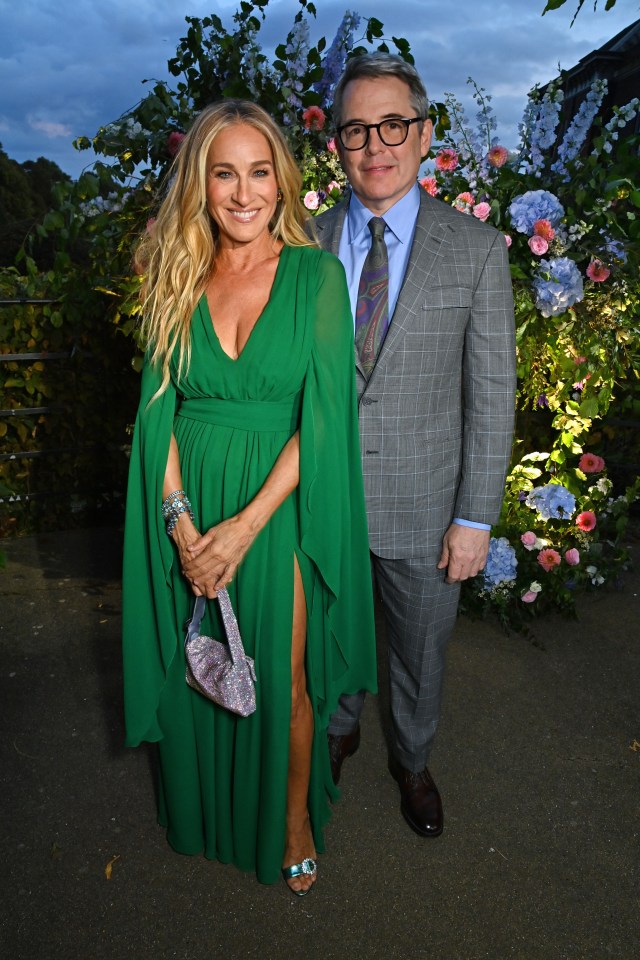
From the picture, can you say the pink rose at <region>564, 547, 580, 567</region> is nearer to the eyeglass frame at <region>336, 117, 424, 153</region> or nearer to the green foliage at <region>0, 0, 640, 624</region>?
the green foliage at <region>0, 0, 640, 624</region>

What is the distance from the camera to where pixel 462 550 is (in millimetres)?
2375

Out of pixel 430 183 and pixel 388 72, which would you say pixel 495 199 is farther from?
pixel 388 72

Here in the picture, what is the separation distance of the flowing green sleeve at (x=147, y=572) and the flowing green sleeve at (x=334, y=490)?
0.40 m

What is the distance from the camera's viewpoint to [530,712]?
3316mm

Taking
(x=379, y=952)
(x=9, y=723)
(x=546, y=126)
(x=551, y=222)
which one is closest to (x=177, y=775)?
(x=379, y=952)

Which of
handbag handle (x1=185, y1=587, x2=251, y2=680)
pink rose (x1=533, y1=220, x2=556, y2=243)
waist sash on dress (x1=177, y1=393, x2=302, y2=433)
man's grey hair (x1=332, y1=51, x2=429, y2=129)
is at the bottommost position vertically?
handbag handle (x1=185, y1=587, x2=251, y2=680)

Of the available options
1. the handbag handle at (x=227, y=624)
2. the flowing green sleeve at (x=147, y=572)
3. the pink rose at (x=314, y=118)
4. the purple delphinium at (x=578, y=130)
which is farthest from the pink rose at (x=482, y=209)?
the handbag handle at (x=227, y=624)

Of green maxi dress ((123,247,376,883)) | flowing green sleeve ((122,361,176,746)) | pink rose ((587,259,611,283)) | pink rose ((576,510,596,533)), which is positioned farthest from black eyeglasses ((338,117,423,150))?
pink rose ((576,510,596,533))

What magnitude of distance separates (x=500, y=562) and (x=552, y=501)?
477 mm

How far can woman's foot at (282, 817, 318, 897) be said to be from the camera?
2314 mm

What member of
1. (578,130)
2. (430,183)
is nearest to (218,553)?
(430,183)

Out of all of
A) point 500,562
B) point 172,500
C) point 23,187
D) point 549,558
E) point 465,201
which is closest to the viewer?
point 172,500

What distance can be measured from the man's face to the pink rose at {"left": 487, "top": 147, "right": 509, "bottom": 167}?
144 cm

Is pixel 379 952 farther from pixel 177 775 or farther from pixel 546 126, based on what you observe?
pixel 546 126
